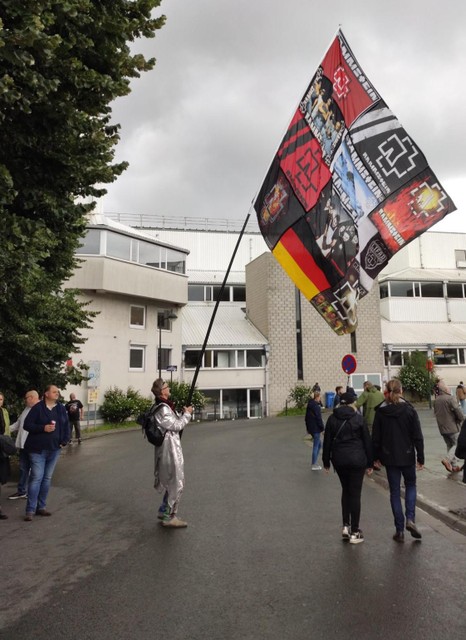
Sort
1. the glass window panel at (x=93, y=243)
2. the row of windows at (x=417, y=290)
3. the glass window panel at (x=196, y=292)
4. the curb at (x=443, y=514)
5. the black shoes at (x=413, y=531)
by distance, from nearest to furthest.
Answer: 1. the black shoes at (x=413, y=531)
2. the curb at (x=443, y=514)
3. the glass window panel at (x=93, y=243)
4. the glass window panel at (x=196, y=292)
5. the row of windows at (x=417, y=290)

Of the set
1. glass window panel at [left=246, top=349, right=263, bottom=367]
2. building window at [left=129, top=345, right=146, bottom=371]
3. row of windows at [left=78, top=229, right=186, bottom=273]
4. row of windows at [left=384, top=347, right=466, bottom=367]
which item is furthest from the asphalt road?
row of windows at [left=384, top=347, right=466, bottom=367]

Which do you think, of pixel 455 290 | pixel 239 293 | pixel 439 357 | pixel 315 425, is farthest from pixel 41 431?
pixel 455 290

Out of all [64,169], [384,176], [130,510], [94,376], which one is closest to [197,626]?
[130,510]

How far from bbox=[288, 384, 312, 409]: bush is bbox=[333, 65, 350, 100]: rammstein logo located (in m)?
27.3

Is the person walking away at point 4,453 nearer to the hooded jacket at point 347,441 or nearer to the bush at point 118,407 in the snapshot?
the hooded jacket at point 347,441

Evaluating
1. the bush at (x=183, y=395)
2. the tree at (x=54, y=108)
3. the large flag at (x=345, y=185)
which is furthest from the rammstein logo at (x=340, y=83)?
the bush at (x=183, y=395)

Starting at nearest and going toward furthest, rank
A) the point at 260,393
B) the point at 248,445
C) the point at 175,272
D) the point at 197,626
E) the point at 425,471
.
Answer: the point at 197,626
the point at 425,471
the point at 248,445
the point at 175,272
the point at 260,393

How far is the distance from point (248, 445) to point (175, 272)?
17.1 metres

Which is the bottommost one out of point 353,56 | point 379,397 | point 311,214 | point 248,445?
point 248,445

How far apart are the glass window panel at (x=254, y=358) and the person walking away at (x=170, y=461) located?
2792 centimetres

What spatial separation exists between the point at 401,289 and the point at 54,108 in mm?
38965

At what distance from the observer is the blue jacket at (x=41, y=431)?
724 centimetres

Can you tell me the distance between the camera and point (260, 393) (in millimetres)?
34031

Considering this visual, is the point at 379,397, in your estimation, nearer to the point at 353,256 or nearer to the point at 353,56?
the point at 353,256
